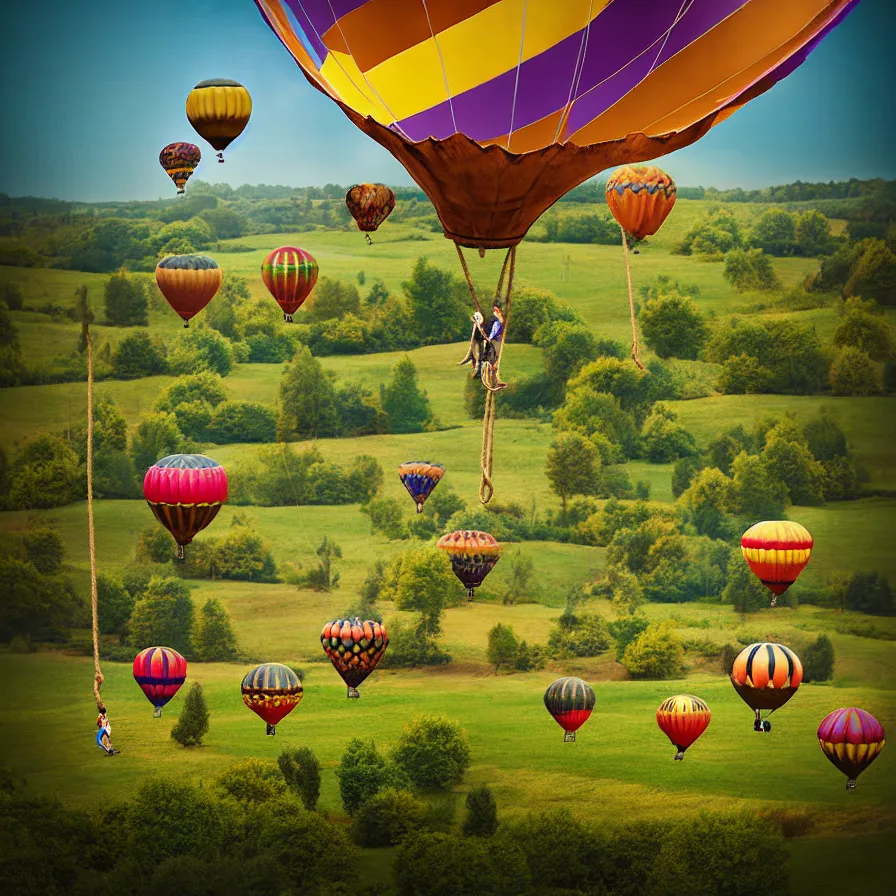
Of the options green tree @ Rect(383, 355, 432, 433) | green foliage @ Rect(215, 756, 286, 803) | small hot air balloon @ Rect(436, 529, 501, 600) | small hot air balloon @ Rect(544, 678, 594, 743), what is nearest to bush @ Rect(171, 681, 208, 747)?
green foliage @ Rect(215, 756, 286, 803)

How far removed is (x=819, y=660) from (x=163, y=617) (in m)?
14.8

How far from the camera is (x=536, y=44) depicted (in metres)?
11.3

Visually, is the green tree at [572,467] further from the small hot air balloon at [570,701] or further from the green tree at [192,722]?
the small hot air balloon at [570,701]

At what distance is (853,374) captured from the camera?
161 feet

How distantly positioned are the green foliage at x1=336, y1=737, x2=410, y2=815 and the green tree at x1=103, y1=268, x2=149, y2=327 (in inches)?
806

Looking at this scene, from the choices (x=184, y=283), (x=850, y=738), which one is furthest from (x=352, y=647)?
(x=850, y=738)

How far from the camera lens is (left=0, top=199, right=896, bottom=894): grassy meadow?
34.4 m

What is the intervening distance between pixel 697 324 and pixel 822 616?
13.1m

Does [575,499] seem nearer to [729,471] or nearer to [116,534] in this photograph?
[729,471]

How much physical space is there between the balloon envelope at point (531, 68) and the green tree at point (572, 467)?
1405 inches

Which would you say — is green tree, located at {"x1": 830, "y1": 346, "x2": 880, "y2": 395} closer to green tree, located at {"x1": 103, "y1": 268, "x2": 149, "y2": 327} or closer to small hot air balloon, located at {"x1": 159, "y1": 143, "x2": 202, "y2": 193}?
green tree, located at {"x1": 103, "y1": 268, "x2": 149, "y2": 327}

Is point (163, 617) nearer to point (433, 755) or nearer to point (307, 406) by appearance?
point (307, 406)

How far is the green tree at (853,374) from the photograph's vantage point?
48875mm

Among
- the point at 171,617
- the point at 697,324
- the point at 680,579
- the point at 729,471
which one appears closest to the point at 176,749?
the point at 171,617
